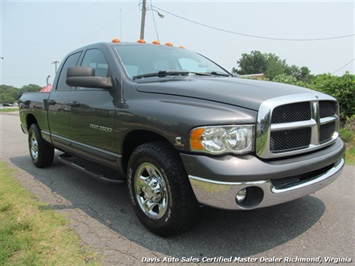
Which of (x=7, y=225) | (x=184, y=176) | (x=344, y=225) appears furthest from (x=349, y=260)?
(x=7, y=225)

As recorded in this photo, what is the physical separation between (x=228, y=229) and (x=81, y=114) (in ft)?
7.17

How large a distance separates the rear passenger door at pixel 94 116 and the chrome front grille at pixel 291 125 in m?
1.61

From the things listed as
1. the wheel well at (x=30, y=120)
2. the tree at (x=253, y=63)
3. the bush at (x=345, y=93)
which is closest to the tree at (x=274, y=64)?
the tree at (x=253, y=63)

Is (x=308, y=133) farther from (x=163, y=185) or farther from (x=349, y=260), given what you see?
(x=163, y=185)

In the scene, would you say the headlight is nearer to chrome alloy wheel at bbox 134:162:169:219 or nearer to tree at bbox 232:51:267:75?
chrome alloy wheel at bbox 134:162:169:219

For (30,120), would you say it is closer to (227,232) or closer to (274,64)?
(227,232)

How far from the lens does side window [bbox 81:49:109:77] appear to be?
147 inches

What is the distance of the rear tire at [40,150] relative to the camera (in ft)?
17.9

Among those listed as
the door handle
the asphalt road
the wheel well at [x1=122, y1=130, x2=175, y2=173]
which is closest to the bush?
the asphalt road

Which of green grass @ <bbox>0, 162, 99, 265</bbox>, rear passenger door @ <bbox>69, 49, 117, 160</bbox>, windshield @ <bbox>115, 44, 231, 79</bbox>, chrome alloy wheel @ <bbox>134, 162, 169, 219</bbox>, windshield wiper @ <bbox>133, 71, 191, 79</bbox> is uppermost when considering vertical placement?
windshield @ <bbox>115, 44, 231, 79</bbox>

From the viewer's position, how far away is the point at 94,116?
364cm

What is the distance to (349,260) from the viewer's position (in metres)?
2.54

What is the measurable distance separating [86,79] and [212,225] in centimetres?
→ 195

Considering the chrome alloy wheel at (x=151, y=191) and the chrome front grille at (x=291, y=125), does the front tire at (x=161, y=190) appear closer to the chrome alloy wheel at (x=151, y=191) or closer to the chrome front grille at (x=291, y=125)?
the chrome alloy wheel at (x=151, y=191)
